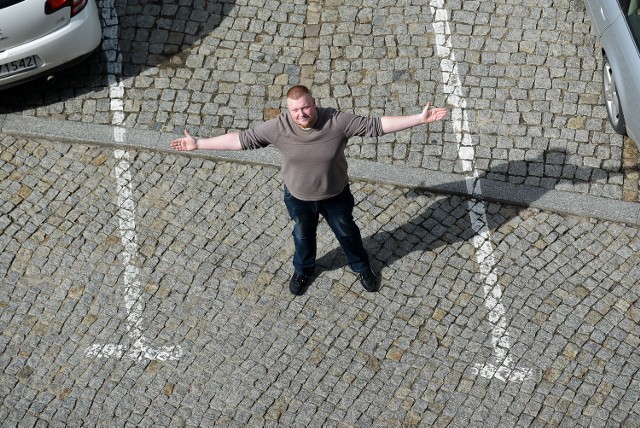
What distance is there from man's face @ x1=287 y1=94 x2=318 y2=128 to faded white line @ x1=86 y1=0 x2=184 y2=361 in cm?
214

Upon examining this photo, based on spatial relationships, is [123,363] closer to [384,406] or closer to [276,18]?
[384,406]

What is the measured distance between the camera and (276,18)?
9.43 m

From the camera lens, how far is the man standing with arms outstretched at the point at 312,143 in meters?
6.44

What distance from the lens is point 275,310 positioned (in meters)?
7.54

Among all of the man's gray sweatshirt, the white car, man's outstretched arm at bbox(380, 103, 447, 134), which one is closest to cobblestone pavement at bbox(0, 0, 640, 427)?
the white car

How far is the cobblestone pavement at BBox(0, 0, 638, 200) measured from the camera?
8453mm

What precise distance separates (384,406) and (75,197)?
3201 mm

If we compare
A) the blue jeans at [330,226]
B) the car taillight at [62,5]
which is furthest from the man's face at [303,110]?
the car taillight at [62,5]

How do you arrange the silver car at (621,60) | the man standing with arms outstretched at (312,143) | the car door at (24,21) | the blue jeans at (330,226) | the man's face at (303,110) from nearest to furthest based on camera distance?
the man's face at (303,110), the man standing with arms outstretched at (312,143), the blue jeans at (330,226), the silver car at (621,60), the car door at (24,21)

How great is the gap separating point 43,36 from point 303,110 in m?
3.40

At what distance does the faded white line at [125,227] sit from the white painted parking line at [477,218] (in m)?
2.37

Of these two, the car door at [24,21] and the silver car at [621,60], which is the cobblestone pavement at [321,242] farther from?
the car door at [24,21]

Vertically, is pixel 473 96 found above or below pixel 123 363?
above

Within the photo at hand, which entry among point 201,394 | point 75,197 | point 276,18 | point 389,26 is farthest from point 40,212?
point 389,26
